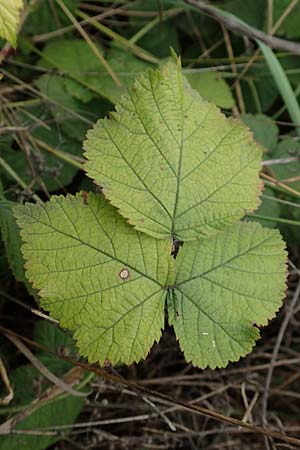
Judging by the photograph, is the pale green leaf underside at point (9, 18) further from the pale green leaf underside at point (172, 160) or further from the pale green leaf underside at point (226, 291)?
the pale green leaf underside at point (226, 291)

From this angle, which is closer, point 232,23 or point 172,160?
point 172,160

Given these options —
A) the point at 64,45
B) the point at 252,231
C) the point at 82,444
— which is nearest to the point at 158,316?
the point at 252,231

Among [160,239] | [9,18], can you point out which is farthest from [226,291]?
[9,18]

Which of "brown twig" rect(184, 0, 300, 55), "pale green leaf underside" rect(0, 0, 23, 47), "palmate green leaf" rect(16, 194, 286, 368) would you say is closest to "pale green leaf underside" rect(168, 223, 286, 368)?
"palmate green leaf" rect(16, 194, 286, 368)

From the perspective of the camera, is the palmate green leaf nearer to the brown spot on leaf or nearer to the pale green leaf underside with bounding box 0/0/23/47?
the brown spot on leaf

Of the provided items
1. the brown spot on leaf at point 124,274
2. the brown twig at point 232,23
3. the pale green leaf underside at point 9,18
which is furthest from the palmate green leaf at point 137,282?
the brown twig at point 232,23

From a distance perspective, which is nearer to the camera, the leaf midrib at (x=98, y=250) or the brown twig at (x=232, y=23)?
the leaf midrib at (x=98, y=250)

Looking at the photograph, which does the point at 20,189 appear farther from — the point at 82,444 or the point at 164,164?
the point at 82,444

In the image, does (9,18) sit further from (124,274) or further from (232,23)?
(232,23)
